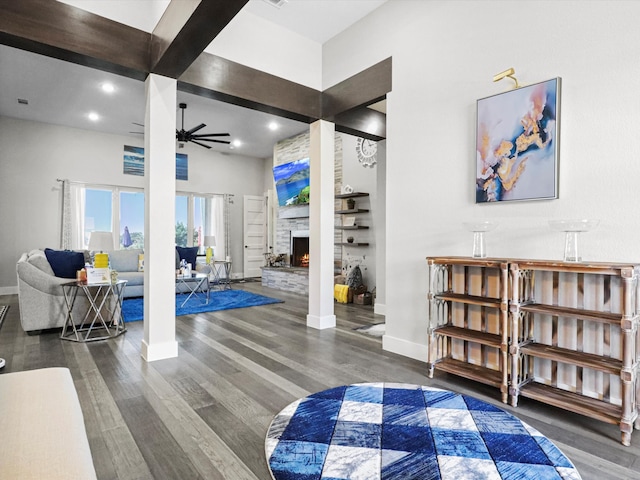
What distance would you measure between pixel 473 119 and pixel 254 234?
25.8ft

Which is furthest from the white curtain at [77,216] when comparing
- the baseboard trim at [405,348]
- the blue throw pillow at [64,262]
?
the baseboard trim at [405,348]

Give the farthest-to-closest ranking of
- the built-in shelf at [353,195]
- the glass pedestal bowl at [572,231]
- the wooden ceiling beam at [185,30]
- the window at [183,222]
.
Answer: the window at [183,222] < the built-in shelf at [353,195] < the wooden ceiling beam at [185,30] < the glass pedestal bowl at [572,231]

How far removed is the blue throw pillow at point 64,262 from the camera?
15.1 feet

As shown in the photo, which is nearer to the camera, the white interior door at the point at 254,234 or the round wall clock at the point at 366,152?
the round wall clock at the point at 366,152

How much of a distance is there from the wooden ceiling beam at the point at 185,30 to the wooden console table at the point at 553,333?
2330 mm

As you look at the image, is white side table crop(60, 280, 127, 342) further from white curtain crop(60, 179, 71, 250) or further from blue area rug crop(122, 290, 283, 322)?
A: white curtain crop(60, 179, 71, 250)

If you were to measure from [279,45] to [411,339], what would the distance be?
357 centimetres

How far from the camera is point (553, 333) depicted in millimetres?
2531

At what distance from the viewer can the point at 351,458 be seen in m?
1.80

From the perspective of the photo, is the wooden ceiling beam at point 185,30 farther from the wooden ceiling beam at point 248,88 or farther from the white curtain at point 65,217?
the white curtain at point 65,217

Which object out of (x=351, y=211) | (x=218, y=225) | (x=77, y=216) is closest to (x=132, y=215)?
(x=77, y=216)

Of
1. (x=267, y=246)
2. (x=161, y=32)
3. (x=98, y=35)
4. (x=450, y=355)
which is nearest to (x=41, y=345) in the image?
(x=98, y=35)

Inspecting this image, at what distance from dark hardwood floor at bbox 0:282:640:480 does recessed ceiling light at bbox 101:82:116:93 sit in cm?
359

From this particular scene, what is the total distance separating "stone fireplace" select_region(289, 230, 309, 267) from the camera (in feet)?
27.7
